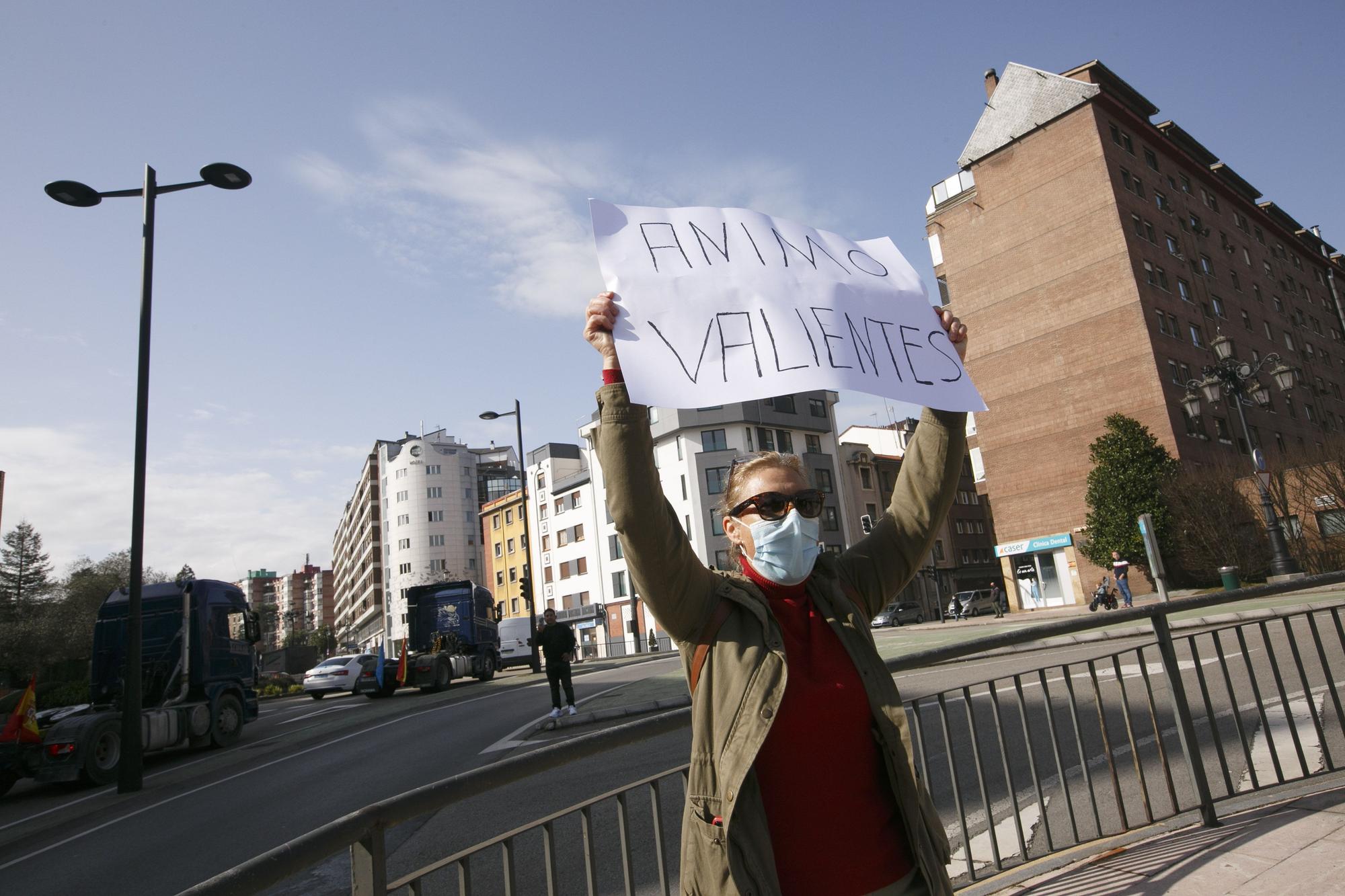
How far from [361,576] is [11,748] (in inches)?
4379

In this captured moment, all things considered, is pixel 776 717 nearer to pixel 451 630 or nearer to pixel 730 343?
pixel 730 343

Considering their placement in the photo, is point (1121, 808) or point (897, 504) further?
point (1121, 808)

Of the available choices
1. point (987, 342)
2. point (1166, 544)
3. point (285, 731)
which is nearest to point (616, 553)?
point (987, 342)

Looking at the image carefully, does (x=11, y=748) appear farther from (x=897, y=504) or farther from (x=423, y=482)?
(x=423, y=482)

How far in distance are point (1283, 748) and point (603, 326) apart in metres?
5.53

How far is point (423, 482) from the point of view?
100062 mm

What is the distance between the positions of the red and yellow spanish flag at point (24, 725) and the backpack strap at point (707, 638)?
1385 centimetres

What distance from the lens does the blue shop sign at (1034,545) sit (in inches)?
1640

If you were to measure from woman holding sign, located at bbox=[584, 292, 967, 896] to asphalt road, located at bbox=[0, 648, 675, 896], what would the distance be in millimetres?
6578

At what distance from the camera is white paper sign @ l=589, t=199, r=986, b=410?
7.73ft

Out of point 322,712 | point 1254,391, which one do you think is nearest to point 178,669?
point 322,712

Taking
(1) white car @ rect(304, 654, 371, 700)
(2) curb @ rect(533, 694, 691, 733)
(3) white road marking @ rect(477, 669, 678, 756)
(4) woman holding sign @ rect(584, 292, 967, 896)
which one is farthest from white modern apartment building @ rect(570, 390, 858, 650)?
(4) woman holding sign @ rect(584, 292, 967, 896)

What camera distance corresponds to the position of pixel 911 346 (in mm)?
2818

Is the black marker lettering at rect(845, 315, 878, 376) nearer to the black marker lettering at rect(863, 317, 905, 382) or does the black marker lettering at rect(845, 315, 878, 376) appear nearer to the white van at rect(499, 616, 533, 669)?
the black marker lettering at rect(863, 317, 905, 382)
